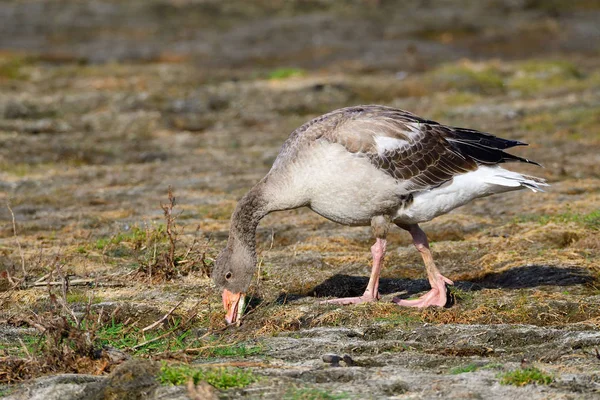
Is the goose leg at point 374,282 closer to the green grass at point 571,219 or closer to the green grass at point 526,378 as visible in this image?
the green grass at point 526,378

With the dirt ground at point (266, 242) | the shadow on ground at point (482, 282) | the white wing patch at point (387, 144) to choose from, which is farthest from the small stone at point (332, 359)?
the white wing patch at point (387, 144)

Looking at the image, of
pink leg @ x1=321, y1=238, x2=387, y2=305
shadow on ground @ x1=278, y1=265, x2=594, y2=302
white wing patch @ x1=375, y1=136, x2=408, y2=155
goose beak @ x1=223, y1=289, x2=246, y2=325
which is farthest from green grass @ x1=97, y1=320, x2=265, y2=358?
white wing patch @ x1=375, y1=136, x2=408, y2=155

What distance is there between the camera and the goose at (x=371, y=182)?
9117 millimetres

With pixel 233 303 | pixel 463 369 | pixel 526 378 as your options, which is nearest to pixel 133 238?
pixel 233 303

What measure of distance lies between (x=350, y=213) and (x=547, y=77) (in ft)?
62.9

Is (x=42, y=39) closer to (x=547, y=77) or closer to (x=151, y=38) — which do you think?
(x=151, y=38)

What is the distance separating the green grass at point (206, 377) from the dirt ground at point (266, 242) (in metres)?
0.02

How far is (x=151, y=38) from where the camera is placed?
3909 centimetres

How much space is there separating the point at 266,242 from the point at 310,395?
598cm

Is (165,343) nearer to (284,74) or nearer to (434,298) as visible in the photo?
(434,298)

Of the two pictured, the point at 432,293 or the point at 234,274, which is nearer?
the point at 234,274

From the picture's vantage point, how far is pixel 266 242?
12.3 m

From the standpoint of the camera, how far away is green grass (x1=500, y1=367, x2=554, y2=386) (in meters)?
6.67

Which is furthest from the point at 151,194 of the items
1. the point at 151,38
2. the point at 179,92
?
the point at 151,38
